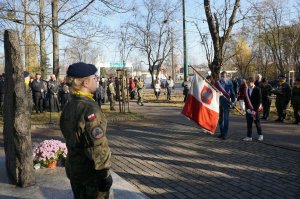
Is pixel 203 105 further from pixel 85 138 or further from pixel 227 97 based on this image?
pixel 85 138

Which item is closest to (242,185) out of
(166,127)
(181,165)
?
(181,165)

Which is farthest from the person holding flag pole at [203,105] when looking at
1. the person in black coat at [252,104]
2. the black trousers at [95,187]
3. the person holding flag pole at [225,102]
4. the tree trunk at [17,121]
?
the black trousers at [95,187]

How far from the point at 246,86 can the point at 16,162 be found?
21.0 feet

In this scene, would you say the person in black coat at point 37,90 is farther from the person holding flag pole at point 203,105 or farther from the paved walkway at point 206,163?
the person holding flag pole at point 203,105

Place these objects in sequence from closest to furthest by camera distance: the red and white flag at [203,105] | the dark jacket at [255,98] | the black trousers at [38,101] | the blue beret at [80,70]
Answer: the blue beret at [80,70] < the red and white flag at [203,105] < the dark jacket at [255,98] < the black trousers at [38,101]

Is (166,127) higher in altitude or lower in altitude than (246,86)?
lower

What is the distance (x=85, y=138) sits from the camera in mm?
3033

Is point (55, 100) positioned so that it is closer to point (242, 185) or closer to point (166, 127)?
point (166, 127)

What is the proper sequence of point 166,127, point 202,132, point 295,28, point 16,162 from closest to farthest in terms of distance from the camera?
point 16,162, point 202,132, point 166,127, point 295,28

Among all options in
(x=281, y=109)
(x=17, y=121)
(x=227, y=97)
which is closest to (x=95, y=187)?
(x=17, y=121)

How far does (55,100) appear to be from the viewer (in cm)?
1708

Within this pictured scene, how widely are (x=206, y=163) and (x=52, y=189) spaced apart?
10.5 feet

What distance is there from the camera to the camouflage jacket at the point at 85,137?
9.83ft

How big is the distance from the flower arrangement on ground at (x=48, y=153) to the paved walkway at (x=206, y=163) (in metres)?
1.12
